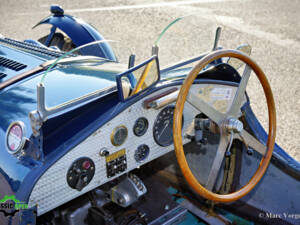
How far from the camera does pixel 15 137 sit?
1979 mm

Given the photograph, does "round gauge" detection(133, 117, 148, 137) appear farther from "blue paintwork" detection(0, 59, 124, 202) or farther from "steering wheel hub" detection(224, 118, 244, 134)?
"steering wheel hub" detection(224, 118, 244, 134)

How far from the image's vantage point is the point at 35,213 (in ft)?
6.10

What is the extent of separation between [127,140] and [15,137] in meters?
0.64

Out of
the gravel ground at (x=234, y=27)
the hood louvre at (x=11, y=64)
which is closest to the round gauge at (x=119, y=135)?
the hood louvre at (x=11, y=64)

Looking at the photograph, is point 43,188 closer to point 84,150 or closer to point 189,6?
point 84,150

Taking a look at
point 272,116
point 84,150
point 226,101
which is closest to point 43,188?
point 84,150

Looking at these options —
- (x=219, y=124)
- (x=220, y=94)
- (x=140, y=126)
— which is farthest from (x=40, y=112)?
(x=220, y=94)

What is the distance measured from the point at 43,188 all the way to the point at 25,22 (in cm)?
855

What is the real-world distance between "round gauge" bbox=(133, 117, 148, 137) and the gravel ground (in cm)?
282

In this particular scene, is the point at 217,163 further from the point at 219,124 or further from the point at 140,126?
the point at 140,126
